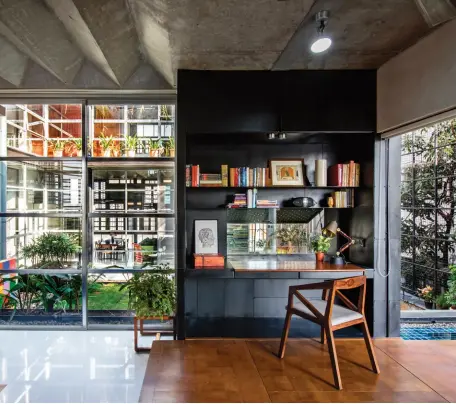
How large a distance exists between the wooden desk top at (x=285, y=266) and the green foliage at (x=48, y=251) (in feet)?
6.59

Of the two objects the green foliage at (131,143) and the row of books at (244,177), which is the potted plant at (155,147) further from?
the row of books at (244,177)

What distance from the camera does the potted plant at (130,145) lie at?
4.24m

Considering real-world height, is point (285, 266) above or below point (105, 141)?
below

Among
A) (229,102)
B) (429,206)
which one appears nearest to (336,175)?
(229,102)

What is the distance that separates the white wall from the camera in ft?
9.05

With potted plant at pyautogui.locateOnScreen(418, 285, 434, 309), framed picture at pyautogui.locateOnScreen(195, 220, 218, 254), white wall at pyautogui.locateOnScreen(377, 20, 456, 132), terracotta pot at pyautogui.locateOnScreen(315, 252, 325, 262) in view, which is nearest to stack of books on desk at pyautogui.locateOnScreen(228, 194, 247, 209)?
framed picture at pyautogui.locateOnScreen(195, 220, 218, 254)

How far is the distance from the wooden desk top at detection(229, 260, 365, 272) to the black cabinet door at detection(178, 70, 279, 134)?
143 cm

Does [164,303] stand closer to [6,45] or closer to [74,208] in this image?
[74,208]

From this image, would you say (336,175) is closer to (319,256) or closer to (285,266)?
(319,256)

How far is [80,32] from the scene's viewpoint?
3.33 m

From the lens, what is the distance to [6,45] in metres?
3.62

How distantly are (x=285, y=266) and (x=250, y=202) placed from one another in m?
0.79

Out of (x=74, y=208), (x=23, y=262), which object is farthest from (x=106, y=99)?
(x=23, y=262)

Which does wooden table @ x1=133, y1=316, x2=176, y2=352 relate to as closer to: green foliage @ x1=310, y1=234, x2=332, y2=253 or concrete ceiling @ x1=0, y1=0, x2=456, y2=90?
green foliage @ x1=310, y1=234, x2=332, y2=253
